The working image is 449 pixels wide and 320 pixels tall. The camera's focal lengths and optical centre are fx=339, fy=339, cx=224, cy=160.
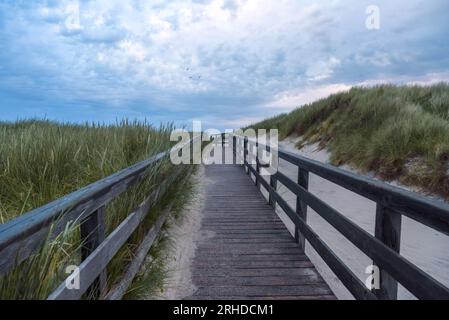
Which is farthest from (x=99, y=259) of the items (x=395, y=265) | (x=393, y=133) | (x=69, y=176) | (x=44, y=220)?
(x=393, y=133)

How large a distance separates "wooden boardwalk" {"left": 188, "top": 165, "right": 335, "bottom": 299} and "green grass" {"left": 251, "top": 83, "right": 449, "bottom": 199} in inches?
144

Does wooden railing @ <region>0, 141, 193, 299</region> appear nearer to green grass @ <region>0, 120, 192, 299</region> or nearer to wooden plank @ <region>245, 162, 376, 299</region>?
green grass @ <region>0, 120, 192, 299</region>

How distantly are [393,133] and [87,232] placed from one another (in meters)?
8.81

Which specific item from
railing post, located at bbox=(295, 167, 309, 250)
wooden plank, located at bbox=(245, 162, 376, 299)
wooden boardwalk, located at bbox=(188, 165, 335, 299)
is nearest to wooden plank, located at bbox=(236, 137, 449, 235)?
wooden plank, located at bbox=(245, 162, 376, 299)

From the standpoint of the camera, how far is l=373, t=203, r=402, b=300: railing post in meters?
2.15

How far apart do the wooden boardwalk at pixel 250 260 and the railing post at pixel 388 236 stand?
1.10 meters

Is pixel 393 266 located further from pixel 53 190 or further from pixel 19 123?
pixel 19 123

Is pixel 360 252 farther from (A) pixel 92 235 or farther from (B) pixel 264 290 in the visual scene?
(A) pixel 92 235

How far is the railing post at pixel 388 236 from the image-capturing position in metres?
2.15

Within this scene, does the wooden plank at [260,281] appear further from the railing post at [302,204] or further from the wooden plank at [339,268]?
the railing post at [302,204]

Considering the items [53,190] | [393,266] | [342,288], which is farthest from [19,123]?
[393,266]

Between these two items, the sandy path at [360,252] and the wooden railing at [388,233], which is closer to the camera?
the wooden railing at [388,233]

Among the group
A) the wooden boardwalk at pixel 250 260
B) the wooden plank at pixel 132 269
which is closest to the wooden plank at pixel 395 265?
the wooden boardwalk at pixel 250 260
